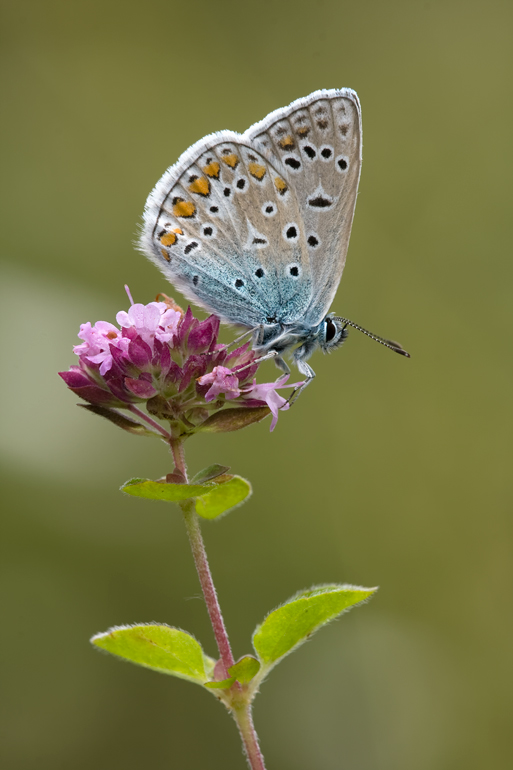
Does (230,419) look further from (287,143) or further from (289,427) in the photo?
(289,427)

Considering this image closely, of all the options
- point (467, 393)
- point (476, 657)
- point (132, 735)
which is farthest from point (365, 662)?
point (467, 393)

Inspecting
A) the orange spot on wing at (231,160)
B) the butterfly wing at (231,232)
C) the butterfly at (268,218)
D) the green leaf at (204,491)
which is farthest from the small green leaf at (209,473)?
the orange spot on wing at (231,160)

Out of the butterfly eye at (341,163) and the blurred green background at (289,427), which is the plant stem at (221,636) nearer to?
the butterfly eye at (341,163)

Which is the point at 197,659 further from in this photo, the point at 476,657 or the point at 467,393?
the point at 467,393

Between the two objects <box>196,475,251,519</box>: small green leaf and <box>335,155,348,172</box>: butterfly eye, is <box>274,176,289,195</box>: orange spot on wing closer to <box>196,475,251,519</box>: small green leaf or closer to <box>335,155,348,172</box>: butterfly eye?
<box>335,155,348,172</box>: butterfly eye

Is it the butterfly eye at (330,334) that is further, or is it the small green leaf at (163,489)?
the butterfly eye at (330,334)
